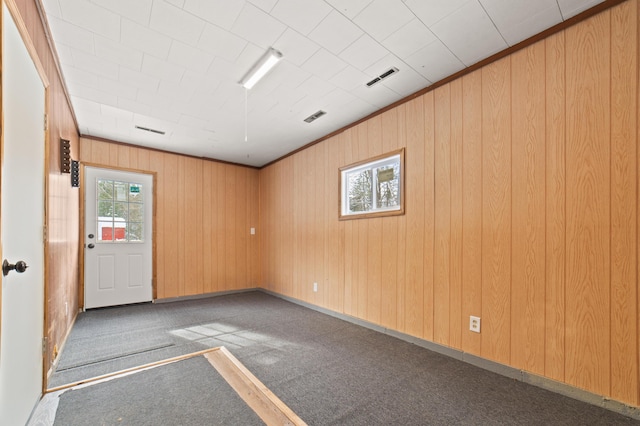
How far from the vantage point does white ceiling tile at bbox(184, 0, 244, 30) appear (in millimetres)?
1881

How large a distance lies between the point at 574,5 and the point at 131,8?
2.91 meters

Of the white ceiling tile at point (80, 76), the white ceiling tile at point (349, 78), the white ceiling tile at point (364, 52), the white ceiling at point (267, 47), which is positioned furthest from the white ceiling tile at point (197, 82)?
the white ceiling tile at point (364, 52)

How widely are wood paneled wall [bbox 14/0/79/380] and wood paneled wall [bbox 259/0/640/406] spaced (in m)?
2.96

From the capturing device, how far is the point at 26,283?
1.63 metres

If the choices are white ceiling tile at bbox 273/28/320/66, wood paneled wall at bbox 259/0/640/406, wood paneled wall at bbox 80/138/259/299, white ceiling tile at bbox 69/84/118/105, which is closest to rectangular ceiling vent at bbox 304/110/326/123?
wood paneled wall at bbox 259/0/640/406

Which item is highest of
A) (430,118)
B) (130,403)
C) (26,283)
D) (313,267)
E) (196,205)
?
(430,118)

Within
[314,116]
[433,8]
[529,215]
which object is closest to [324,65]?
[433,8]

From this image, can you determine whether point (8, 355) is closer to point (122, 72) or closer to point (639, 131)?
point (122, 72)

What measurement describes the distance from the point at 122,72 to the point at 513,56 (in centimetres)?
337

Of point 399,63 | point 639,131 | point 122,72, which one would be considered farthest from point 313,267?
point 639,131

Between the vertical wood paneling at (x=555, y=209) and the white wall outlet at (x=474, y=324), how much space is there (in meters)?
0.47

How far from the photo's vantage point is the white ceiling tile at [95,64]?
2.42 meters

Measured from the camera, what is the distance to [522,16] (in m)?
1.97

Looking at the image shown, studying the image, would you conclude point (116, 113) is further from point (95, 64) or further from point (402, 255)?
point (402, 255)
